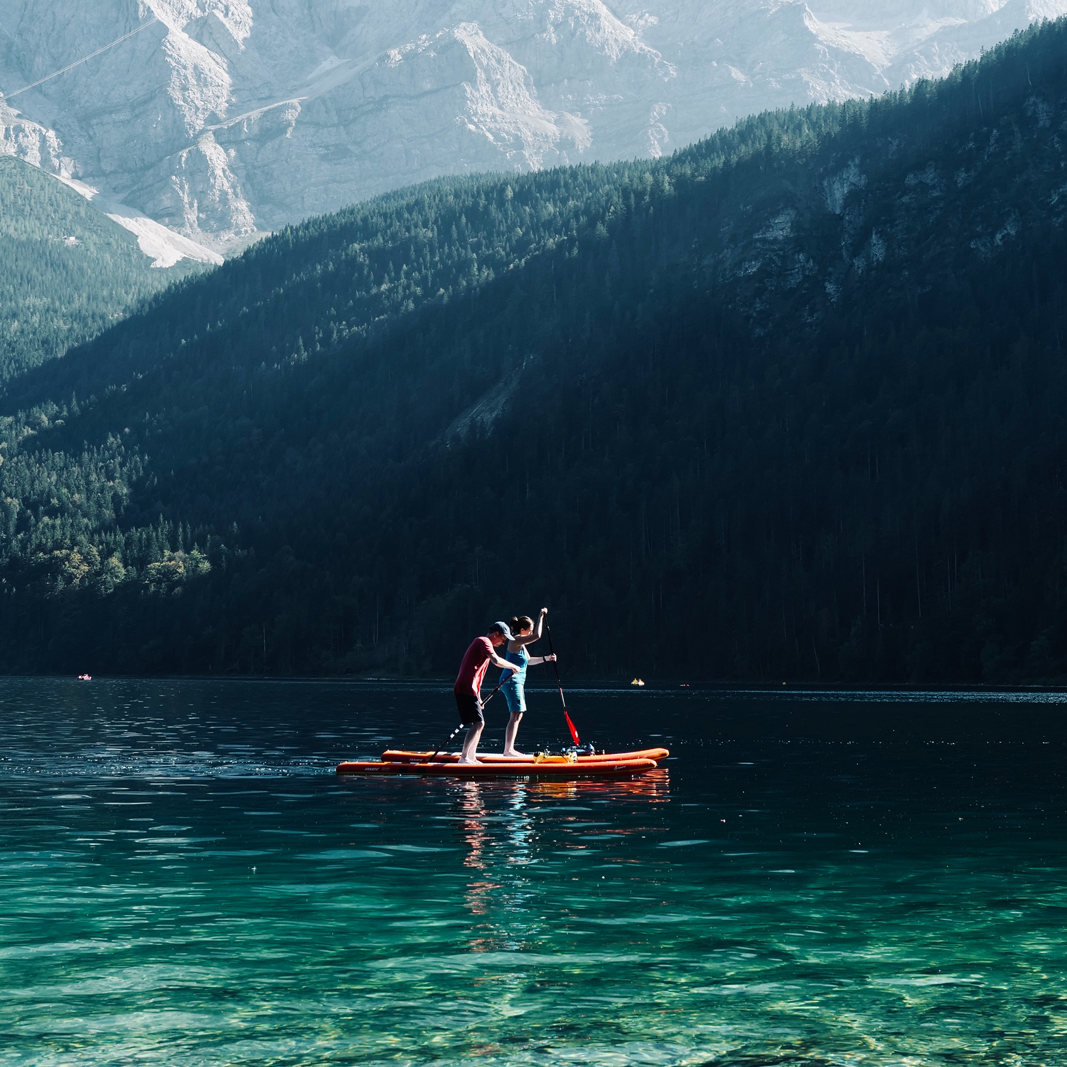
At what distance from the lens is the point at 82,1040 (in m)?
12.2

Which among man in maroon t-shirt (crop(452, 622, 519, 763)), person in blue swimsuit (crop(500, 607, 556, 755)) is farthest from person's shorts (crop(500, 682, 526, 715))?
man in maroon t-shirt (crop(452, 622, 519, 763))

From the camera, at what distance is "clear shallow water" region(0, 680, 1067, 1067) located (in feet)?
40.5

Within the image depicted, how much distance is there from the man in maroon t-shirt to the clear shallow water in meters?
1.58

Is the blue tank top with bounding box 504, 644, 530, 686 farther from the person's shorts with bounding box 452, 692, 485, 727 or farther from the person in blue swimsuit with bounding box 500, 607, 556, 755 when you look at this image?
the person's shorts with bounding box 452, 692, 485, 727

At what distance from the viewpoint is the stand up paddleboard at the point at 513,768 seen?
3472 centimetres

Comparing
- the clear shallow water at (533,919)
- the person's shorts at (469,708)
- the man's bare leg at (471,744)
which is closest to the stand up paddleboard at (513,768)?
the man's bare leg at (471,744)

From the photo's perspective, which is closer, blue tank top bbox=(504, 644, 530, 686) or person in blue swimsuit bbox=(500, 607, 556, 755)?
person in blue swimsuit bbox=(500, 607, 556, 755)

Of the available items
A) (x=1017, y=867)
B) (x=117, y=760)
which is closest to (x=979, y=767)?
(x=1017, y=867)

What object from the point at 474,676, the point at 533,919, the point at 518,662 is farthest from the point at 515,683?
the point at 533,919

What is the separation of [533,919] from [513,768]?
17.5m

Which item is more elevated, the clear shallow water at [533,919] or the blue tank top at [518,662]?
the blue tank top at [518,662]

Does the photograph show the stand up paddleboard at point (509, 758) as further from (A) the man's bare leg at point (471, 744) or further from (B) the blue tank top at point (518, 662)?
(B) the blue tank top at point (518, 662)

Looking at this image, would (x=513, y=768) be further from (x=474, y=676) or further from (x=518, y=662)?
(x=518, y=662)

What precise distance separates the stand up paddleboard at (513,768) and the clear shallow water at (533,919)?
1.48 feet
